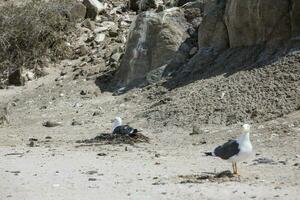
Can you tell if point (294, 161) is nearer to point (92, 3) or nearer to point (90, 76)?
point (90, 76)

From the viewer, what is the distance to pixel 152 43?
19.2 meters

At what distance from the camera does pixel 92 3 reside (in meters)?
25.4

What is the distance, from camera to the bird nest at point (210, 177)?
9008mm

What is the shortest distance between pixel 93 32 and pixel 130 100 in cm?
751

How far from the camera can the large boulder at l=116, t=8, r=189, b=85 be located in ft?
61.4

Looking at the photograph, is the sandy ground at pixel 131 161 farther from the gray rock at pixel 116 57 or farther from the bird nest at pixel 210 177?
the gray rock at pixel 116 57

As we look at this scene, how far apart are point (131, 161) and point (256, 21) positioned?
6201mm

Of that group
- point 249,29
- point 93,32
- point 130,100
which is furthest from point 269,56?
point 93,32

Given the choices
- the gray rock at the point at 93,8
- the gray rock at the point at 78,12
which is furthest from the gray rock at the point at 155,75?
the gray rock at the point at 78,12

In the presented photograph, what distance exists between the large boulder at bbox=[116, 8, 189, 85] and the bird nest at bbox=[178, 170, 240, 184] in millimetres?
9009

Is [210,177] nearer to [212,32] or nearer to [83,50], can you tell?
[212,32]

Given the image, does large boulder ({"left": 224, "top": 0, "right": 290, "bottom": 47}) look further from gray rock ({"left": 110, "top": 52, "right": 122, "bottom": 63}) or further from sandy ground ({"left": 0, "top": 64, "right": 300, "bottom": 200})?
gray rock ({"left": 110, "top": 52, "right": 122, "bottom": 63})

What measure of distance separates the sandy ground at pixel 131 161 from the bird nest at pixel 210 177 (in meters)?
0.03

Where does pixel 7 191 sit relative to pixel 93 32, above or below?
below
